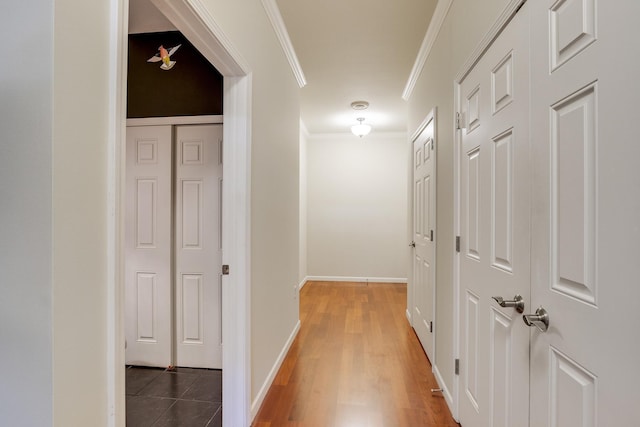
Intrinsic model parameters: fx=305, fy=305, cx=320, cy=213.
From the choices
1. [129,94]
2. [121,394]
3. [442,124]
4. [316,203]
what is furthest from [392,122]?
[121,394]

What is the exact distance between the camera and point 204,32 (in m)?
1.28

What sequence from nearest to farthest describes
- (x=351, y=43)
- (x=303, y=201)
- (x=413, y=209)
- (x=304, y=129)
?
(x=351, y=43) < (x=413, y=209) < (x=304, y=129) < (x=303, y=201)

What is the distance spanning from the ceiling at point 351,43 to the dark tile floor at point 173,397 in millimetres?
2627

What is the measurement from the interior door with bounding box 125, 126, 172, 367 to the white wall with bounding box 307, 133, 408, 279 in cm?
339

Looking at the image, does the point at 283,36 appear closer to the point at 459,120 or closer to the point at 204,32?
the point at 204,32

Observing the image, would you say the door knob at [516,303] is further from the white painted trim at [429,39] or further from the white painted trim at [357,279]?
the white painted trim at [357,279]

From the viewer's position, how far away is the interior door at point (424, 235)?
2484mm

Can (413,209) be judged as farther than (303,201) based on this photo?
No

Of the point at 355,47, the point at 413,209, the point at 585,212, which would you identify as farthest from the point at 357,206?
the point at 585,212

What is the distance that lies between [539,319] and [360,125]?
3.98 meters

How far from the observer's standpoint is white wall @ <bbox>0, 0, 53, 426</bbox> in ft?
2.14

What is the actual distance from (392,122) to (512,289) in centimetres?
417

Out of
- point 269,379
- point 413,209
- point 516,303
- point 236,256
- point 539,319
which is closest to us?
point 539,319

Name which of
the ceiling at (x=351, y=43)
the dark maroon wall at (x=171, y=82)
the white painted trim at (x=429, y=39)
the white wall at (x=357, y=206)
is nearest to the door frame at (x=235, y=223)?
the dark maroon wall at (x=171, y=82)
